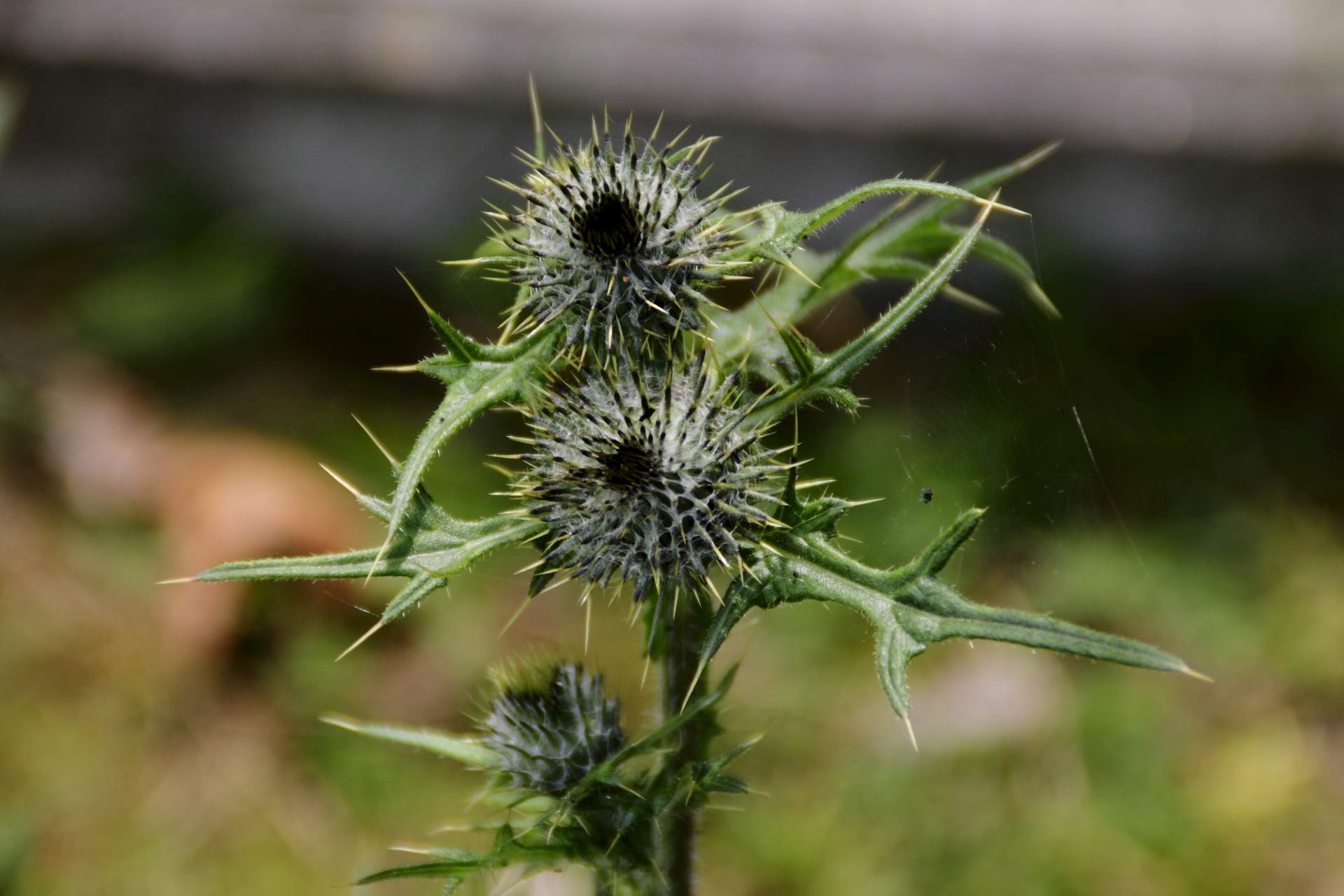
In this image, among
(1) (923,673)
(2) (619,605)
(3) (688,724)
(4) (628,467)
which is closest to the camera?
(4) (628,467)

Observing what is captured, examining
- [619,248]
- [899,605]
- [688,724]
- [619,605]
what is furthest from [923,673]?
[619,248]

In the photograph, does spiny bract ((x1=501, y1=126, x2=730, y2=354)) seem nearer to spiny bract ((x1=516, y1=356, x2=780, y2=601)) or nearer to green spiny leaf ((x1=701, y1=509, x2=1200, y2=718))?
spiny bract ((x1=516, y1=356, x2=780, y2=601))

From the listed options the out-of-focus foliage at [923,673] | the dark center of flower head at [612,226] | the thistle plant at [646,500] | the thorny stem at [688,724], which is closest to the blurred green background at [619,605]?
the out-of-focus foliage at [923,673]

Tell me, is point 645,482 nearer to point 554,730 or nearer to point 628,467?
point 628,467

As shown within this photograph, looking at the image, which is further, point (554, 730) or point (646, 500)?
point (554, 730)

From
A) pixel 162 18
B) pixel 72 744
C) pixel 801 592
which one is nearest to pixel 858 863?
pixel 801 592

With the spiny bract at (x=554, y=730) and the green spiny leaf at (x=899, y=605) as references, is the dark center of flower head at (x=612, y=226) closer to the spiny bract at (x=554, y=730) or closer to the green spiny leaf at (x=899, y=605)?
the green spiny leaf at (x=899, y=605)
